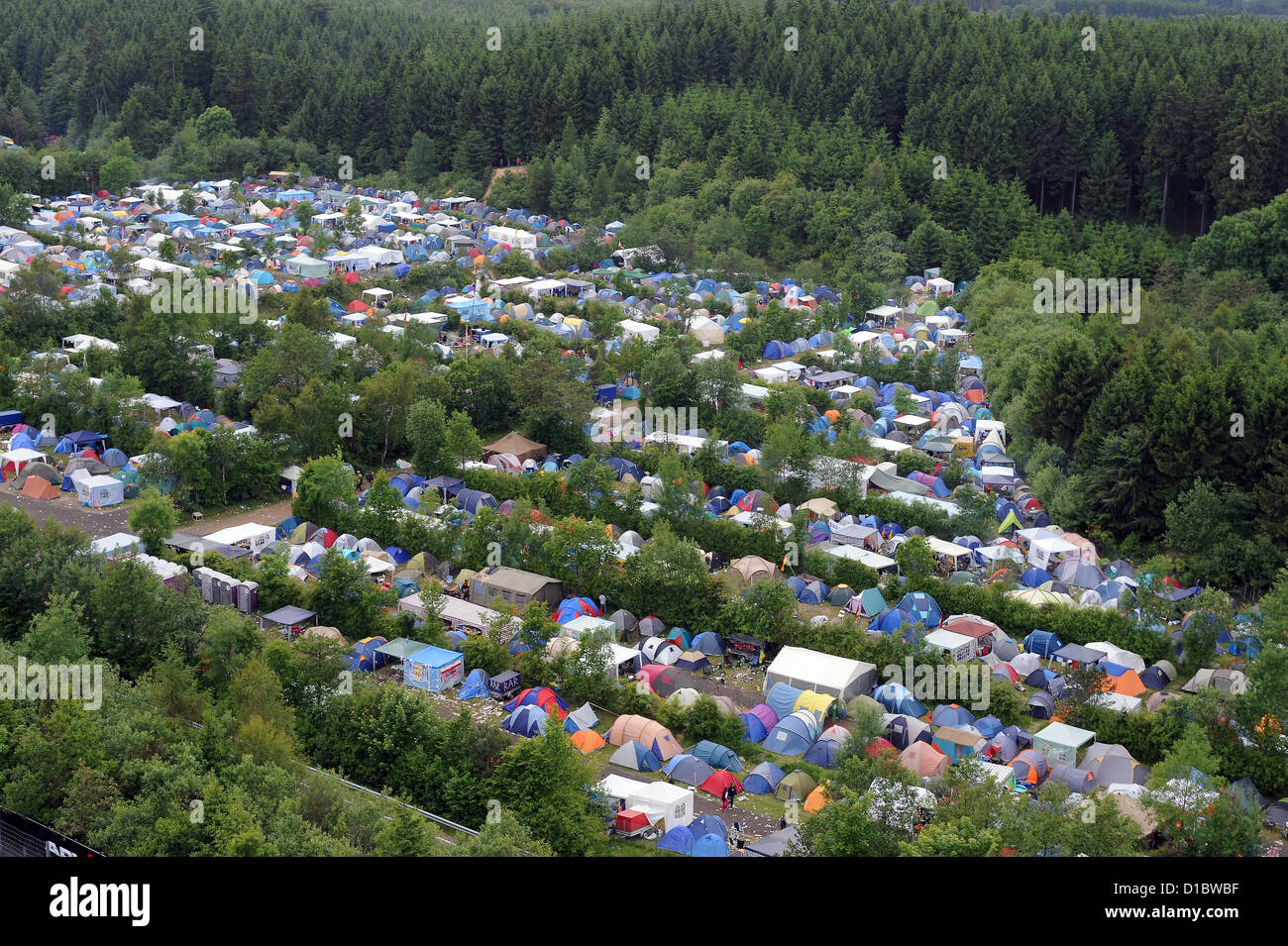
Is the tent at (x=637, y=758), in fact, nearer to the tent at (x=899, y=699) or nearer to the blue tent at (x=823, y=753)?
the blue tent at (x=823, y=753)

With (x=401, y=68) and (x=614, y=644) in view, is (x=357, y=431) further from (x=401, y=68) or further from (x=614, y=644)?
(x=401, y=68)

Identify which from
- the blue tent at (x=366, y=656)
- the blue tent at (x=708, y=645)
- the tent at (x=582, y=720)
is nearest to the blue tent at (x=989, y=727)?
the blue tent at (x=708, y=645)

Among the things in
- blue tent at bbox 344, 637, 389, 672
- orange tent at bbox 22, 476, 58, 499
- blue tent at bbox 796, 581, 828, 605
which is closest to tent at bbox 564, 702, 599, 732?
blue tent at bbox 344, 637, 389, 672

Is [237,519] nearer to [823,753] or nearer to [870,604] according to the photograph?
[870,604]

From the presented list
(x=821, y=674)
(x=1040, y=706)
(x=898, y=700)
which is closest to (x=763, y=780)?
(x=821, y=674)

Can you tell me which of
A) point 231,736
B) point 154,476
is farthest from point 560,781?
point 154,476
